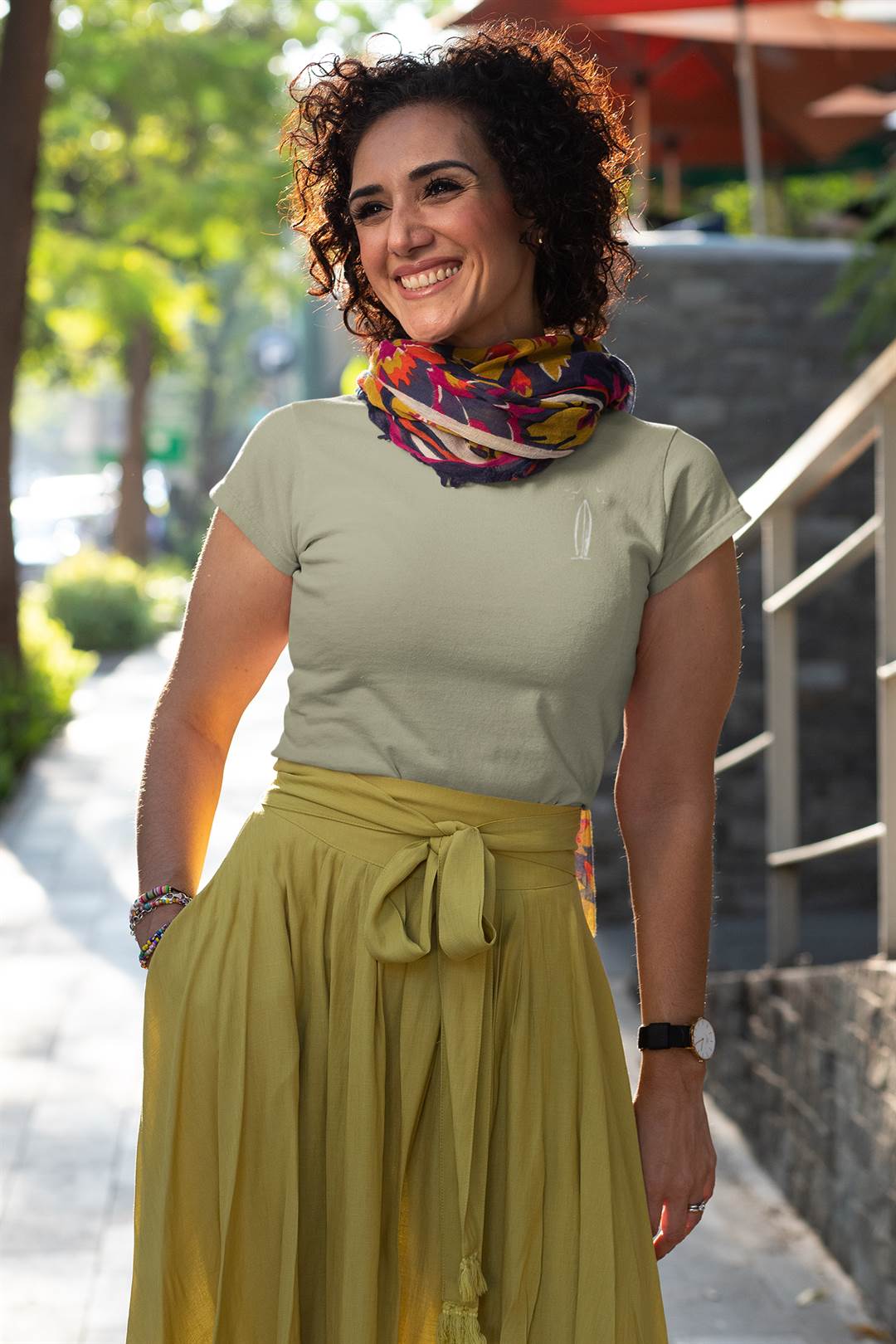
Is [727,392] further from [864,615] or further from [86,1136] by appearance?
[86,1136]

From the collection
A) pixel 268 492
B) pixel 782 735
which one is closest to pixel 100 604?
pixel 782 735

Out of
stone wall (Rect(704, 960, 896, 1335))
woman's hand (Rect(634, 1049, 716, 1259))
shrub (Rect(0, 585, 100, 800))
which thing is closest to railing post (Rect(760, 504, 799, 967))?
stone wall (Rect(704, 960, 896, 1335))

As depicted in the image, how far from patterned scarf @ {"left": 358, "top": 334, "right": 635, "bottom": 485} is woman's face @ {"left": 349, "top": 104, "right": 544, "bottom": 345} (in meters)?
0.05

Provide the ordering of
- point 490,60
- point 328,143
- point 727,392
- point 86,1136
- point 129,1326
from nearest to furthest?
point 129,1326 < point 490,60 < point 328,143 < point 86,1136 < point 727,392

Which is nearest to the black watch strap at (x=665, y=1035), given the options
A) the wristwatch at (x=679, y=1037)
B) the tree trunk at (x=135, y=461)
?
the wristwatch at (x=679, y=1037)

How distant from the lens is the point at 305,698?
6.17 feet

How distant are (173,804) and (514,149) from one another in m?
0.86

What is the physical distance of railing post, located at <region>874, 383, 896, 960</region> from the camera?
323 centimetres

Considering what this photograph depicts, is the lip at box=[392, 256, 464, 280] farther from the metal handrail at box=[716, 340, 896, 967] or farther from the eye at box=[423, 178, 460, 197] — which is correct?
the metal handrail at box=[716, 340, 896, 967]

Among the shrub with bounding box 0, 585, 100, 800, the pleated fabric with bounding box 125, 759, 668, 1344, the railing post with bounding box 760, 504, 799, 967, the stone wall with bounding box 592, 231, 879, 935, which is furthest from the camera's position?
the shrub with bounding box 0, 585, 100, 800

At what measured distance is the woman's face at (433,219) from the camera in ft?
6.18

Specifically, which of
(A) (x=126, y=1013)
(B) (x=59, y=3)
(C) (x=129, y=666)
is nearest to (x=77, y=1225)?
(A) (x=126, y=1013)

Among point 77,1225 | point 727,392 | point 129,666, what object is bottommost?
point 77,1225

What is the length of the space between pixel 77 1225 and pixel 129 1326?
219 centimetres
